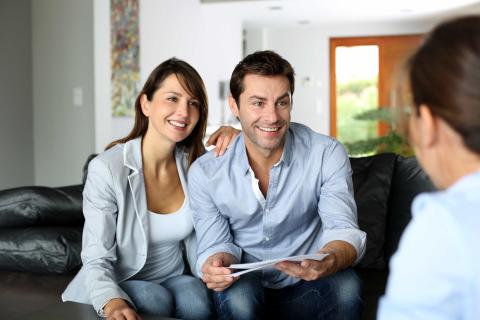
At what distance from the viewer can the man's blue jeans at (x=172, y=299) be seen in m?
1.87

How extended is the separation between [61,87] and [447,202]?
4.52 m

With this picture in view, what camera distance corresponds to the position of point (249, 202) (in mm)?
1981

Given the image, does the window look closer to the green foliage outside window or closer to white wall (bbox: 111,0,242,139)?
the green foliage outside window

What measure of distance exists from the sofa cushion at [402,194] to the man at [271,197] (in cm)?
62

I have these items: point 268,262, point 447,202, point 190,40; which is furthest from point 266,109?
point 190,40

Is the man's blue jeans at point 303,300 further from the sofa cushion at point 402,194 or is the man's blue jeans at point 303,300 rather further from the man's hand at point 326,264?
the sofa cushion at point 402,194

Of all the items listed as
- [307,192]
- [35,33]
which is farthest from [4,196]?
[35,33]

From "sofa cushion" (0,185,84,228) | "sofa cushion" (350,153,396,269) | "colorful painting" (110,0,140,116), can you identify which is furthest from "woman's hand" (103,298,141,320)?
"colorful painting" (110,0,140,116)

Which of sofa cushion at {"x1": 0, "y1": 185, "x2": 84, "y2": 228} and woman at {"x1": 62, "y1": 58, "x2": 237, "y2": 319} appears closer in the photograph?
woman at {"x1": 62, "y1": 58, "x2": 237, "y2": 319}

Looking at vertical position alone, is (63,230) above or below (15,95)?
below

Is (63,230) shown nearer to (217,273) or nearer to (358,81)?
(217,273)

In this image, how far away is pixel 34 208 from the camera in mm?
2318

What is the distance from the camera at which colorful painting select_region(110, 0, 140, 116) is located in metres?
5.11

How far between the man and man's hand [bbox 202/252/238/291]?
0.04 metres
